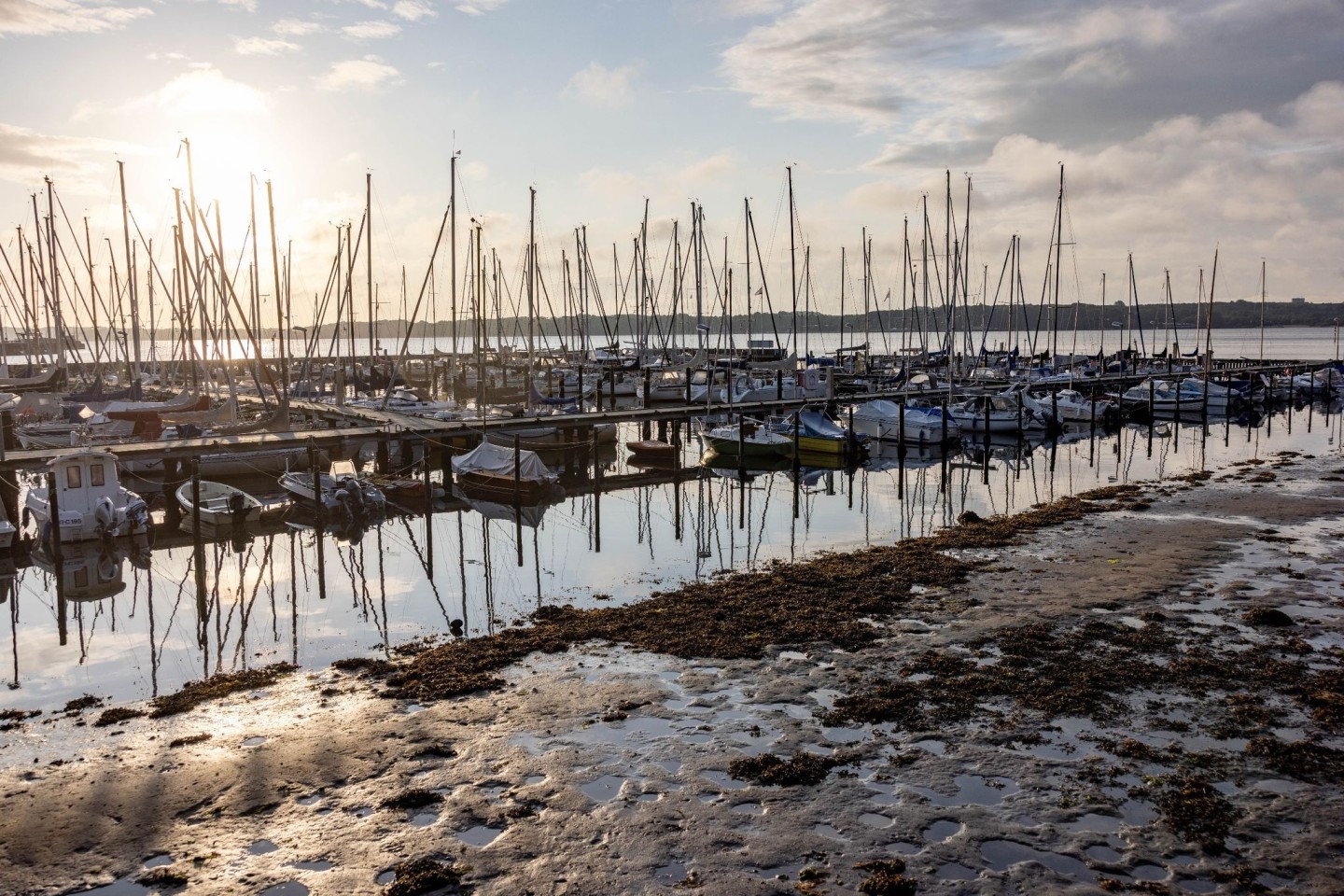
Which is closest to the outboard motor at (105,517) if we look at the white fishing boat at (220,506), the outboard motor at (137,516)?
the outboard motor at (137,516)

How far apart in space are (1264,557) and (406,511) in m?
23.2

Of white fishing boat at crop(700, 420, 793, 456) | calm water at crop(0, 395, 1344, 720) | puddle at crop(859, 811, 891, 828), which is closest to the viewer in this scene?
puddle at crop(859, 811, 891, 828)

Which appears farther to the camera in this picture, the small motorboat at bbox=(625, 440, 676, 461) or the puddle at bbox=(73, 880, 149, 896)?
the small motorboat at bbox=(625, 440, 676, 461)

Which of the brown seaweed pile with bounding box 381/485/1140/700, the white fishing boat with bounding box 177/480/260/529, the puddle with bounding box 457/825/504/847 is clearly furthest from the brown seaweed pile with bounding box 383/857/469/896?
the white fishing boat with bounding box 177/480/260/529

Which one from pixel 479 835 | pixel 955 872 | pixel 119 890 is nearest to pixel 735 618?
pixel 479 835

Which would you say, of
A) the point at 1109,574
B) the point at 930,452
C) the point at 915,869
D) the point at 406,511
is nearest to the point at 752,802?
the point at 915,869

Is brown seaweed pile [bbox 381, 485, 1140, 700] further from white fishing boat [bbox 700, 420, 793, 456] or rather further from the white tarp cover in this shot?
white fishing boat [bbox 700, 420, 793, 456]

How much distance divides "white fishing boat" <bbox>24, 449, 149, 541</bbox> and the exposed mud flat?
14.0m

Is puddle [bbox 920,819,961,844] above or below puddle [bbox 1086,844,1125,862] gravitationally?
above

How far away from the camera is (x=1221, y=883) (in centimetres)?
846

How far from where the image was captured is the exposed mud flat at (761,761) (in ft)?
29.3

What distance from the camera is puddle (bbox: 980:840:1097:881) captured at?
8.72 m

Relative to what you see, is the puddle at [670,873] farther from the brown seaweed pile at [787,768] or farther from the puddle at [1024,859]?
the puddle at [1024,859]

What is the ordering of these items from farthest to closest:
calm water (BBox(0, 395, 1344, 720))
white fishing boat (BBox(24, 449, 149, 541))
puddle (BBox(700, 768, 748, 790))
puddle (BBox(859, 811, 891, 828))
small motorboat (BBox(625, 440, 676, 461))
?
small motorboat (BBox(625, 440, 676, 461))
white fishing boat (BBox(24, 449, 149, 541))
calm water (BBox(0, 395, 1344, 720))
puddle (BBox(700, 768, 748, 790))
puddle (BBox(859, 811, 891, 828))
